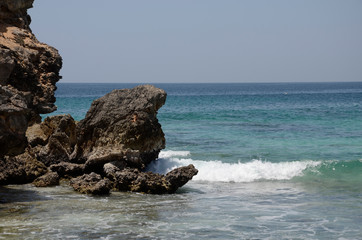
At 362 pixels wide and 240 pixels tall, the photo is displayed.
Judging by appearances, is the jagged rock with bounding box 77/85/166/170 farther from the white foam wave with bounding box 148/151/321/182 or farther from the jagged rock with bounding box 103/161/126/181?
the white foam wave with bounding box 148/151/321/182

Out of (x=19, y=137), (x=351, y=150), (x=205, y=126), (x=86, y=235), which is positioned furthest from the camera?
(x=205, y=126)

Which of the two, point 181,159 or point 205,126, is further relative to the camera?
point 205,126

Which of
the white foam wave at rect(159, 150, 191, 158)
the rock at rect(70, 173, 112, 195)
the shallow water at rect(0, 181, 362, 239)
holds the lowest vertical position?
the white foam wave at rect(159, 150, 191, 158)

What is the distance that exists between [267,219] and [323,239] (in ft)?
6.16

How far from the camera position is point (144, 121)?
1848cm

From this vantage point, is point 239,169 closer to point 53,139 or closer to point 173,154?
point 173,154

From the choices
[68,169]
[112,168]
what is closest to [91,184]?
[112,168]

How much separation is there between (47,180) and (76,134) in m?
2.61

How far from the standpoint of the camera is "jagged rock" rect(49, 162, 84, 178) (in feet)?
59.4

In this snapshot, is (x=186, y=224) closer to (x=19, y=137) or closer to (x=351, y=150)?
(x=19, y=137)

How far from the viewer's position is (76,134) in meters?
19.1

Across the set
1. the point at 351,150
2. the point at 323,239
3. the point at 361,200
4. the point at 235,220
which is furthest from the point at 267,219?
the point at 351,150

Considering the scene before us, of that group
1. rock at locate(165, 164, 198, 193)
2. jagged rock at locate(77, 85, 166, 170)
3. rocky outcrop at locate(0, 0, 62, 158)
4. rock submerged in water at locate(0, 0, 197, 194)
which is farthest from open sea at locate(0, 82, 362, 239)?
rocky outcrop at locate(0, 0, 62, 158)

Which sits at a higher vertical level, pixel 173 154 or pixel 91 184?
pixel 91 184
